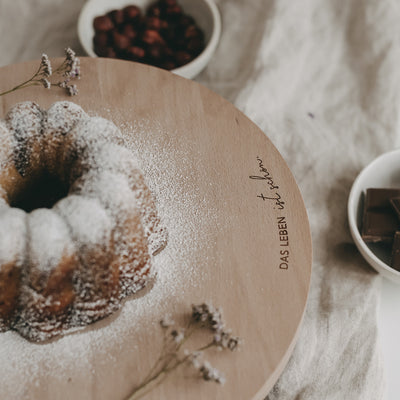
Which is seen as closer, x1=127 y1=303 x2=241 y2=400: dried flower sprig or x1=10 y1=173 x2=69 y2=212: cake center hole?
x1=127 y1=303 x2=241 y2=400: dried flower sprig

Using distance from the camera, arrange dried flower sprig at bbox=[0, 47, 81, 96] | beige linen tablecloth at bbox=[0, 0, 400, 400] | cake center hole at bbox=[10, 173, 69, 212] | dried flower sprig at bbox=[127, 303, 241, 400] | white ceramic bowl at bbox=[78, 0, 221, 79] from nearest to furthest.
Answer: dried flower sprig at bbox=[127, 303, 241, 400]
cake center hole at bbox=[10, 173, 69, 212]
dried flower sprig at bbox=[0, 47, 81, 96]
beige linen tablecloth at bbox=[0, 0, 400, 400]
white ceramic bowl at bbox=[78, 0, 221, 79]

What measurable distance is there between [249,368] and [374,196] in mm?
652

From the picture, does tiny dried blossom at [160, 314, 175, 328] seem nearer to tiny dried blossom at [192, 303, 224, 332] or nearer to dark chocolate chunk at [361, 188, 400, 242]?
tiny dried blossom at [192, 303, 224, 332]

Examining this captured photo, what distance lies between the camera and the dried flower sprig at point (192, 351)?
0.86 meters

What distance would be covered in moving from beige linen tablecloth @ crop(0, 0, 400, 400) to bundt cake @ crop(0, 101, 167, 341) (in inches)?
22.5

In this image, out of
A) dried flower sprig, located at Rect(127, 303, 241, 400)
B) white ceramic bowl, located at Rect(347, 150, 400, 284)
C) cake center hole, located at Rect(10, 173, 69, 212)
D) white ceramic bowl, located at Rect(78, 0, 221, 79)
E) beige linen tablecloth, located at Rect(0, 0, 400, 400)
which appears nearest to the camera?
dried flower sprig, located at Rect(127, 303, 241, 400)

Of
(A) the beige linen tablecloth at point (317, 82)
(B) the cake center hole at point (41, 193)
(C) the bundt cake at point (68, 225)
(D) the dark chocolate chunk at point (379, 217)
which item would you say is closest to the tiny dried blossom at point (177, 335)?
(C) the bundt cake at point (68, 225)

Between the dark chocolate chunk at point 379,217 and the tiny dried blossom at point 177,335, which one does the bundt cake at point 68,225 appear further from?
the dark chocolate chunk at point 379,217

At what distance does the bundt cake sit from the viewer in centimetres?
87

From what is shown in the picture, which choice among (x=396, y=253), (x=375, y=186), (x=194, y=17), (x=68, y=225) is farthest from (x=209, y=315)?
(x=194, y=17)

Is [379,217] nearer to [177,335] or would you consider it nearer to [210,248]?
[210,248]

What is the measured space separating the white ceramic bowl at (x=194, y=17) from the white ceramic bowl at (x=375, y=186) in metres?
0.57

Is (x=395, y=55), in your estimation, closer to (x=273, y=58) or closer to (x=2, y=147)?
(x=273, y=58)

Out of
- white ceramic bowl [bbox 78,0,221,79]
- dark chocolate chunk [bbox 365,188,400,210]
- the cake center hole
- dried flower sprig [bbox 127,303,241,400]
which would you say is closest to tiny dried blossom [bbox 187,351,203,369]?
dried flower sprig [bbox 127,303,241,400]
